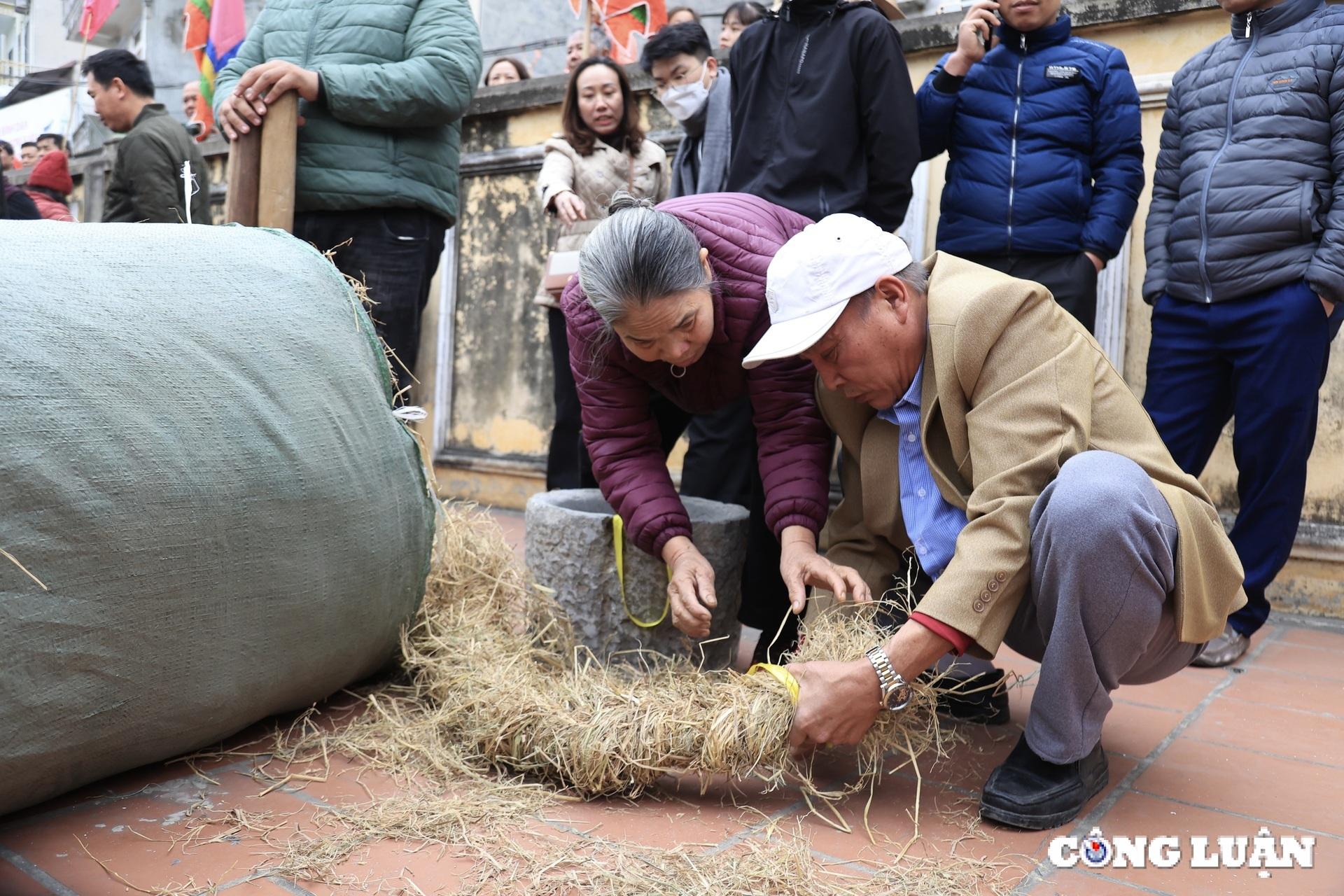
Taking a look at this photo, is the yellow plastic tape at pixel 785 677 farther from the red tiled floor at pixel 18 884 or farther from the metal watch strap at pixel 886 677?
the red tiled floor at pixel 18 884

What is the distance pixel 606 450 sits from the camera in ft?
8.16

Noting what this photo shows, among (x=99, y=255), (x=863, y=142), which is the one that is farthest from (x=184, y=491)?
(x=863, y=142)

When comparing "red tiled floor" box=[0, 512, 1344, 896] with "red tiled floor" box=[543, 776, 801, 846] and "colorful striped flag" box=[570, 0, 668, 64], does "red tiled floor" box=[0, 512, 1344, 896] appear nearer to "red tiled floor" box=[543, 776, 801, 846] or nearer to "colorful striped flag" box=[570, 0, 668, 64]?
"red tiled floor" box=[543, 776, 801, 846]

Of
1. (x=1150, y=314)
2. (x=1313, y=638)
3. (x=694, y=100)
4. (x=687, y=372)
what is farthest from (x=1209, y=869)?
(x=694, y=100)

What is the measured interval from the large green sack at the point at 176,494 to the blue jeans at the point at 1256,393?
2152mm

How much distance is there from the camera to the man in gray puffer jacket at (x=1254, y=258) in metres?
2.89

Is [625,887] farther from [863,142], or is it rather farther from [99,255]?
[863,142]

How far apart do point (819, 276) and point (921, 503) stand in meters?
0.49

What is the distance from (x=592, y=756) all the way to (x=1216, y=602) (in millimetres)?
1110

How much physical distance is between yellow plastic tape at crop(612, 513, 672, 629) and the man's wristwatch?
2.20 ft

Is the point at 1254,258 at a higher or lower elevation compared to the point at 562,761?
higher

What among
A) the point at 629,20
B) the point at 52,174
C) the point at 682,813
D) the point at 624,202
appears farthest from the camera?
the point at 52,174

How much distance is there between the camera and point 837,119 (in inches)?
120

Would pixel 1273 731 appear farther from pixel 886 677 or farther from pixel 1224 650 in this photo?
pixel 886 677
